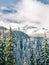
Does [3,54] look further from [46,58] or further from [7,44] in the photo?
[46,58]

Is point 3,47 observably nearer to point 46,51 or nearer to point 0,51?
point 0,51

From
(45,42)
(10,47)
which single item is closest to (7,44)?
(10,47)

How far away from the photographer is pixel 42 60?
198 feet

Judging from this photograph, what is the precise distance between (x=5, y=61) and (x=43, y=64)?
13568 mm

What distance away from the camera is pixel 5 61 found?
49562mm

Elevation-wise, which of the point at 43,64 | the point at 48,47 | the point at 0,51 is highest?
the point at 0,51

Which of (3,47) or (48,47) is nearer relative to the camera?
(3,47)

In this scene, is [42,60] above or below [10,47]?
below

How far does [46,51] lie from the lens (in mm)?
59250

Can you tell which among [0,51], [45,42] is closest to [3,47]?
[0,51]

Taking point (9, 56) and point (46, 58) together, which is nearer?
point (9, 56)

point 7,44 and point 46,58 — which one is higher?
point 7,44

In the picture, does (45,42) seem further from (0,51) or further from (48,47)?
(0,51)

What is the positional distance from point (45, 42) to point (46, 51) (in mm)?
1882
